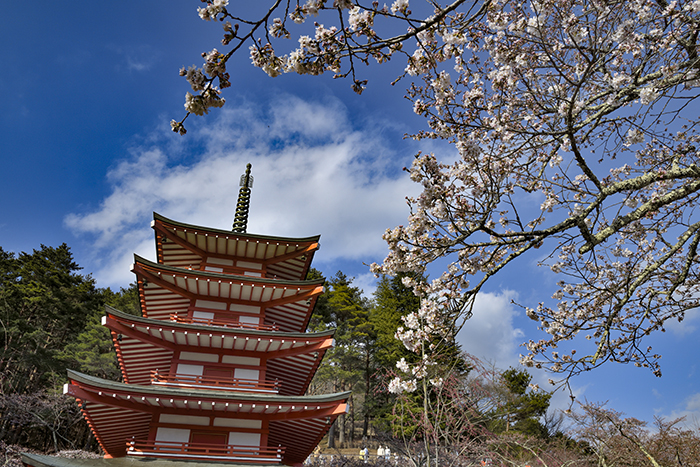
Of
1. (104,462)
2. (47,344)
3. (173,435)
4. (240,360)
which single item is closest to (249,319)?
(240,360)

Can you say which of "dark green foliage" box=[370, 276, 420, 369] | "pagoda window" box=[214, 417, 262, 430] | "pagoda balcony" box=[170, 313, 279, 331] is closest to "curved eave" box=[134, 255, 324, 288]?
"pagoda balcony" box=[170, 313, 279, 331]

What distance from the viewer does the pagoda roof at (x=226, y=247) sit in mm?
11000

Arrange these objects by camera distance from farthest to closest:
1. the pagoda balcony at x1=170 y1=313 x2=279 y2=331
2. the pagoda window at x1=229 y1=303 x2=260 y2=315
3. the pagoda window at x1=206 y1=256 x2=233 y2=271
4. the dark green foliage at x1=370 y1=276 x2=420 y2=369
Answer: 1. the dark green foliage at x1=370 y1=276 x2=420 y2=369
2. the pagoda window at x1=206 y1=256 x2=233 y2=271
3. the pagoda window at x1=229 y1=303 x2=260 y2=315
4. the pagoda balcony at x1=170 y1=313 x2=279 y2=331

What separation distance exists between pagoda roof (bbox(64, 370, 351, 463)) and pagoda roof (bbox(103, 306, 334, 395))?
3.84ft

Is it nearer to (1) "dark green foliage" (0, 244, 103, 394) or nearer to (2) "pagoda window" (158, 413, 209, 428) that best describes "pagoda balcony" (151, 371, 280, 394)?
(2) "pagoda window" (158, 413, 209, 428)

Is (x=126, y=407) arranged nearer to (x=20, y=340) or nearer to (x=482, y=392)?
(x=482, y=392)

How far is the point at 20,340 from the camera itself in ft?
72.2

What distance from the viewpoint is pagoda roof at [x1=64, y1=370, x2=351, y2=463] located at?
844 centimetres

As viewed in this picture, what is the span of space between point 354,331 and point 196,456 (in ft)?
65.4

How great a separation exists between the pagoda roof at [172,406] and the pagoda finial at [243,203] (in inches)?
223

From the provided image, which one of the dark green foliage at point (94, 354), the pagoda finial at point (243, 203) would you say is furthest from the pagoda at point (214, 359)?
the dark green foliage at point (94, 354)

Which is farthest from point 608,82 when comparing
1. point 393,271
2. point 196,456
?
point 196,456

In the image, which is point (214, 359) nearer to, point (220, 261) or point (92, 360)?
point (220, 261)

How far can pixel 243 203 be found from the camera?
44.8ft
